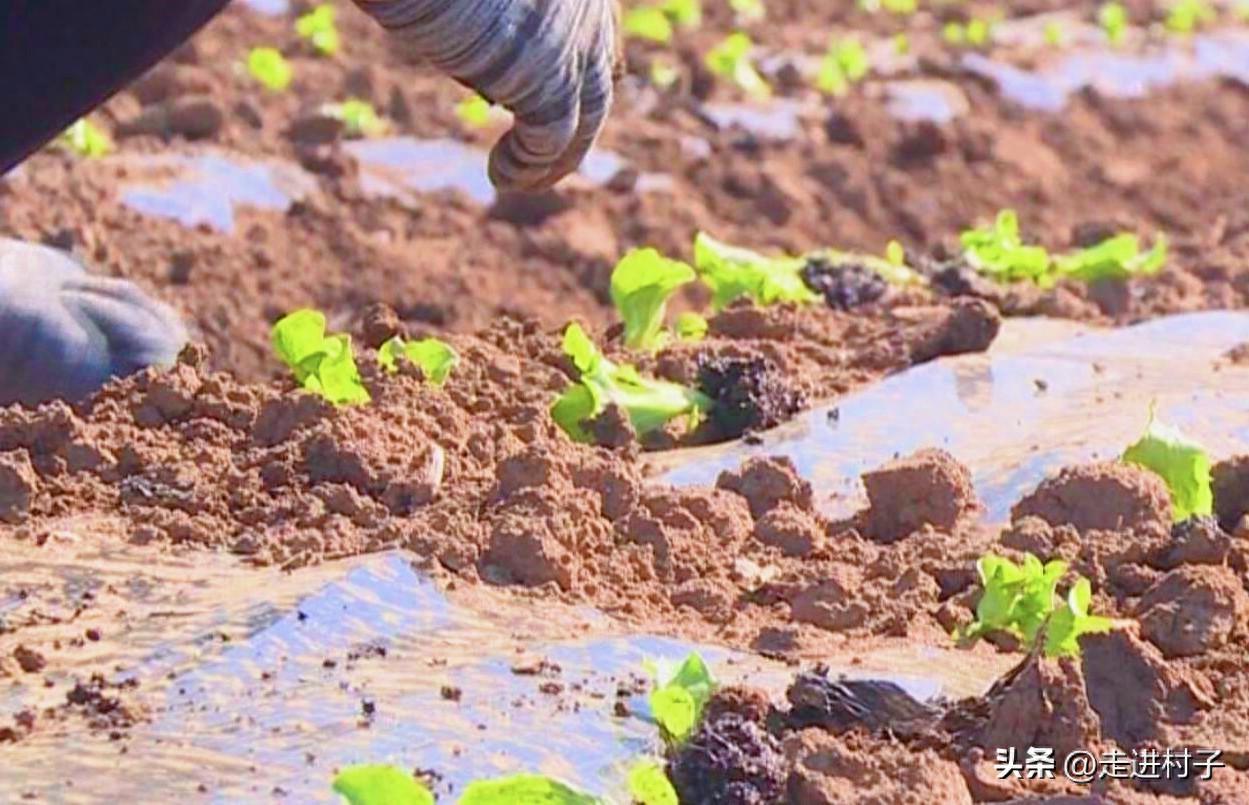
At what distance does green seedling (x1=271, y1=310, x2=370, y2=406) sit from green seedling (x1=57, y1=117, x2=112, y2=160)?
7.45 ft

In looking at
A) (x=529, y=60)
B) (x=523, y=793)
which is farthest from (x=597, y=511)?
(x=523, y=793)

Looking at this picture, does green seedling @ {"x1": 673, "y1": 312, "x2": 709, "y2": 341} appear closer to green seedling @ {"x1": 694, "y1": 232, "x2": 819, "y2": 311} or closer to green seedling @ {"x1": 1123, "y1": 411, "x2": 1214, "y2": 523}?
green seedling @ {"x1": 694, "y1": 232, "x2": 819, "y2": 311}

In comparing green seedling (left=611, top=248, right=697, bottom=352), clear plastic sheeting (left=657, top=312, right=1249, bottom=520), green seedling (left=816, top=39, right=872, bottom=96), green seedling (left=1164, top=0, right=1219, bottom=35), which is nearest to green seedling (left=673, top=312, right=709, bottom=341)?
green seedling (left=611, top=248, right=697, bottom=352)

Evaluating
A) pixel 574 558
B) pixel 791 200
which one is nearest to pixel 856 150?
pixel 791 200

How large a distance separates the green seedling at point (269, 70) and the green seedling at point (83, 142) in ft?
2.97

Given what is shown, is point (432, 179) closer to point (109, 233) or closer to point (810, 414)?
point (109, 233)

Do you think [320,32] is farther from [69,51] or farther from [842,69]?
[69,51]

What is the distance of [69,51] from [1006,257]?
2.95 m

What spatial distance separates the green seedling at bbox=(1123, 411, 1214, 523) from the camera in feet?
11.1

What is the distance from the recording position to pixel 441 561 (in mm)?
3123

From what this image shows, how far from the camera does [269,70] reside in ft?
22.1

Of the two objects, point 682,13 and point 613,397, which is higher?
point 682,13

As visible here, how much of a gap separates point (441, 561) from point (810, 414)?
1028 mm

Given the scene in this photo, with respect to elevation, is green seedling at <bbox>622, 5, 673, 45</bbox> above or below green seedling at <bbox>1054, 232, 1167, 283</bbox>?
above
